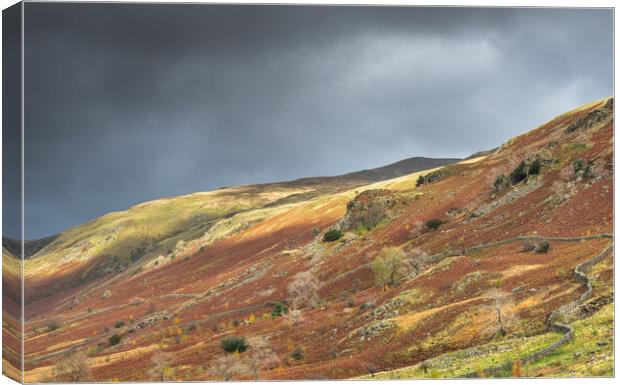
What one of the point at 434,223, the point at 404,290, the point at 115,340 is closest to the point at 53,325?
the point at 115,340

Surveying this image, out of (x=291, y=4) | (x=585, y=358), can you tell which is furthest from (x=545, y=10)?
(x=585, y=358)

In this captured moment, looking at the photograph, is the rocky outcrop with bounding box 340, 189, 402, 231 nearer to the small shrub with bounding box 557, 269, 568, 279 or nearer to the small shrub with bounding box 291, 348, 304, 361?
the small shrub with bounding box 557, 269, 568, 279

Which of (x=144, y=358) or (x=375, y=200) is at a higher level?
(x=375, y=200)

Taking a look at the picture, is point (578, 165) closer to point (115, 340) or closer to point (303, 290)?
point (303, 290)

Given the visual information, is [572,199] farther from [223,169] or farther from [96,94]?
[96,94]

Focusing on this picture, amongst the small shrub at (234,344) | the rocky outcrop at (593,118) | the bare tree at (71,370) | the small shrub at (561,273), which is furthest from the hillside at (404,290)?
the small shrub at (234,344)

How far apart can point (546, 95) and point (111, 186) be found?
2153cm

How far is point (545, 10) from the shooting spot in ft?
84.8

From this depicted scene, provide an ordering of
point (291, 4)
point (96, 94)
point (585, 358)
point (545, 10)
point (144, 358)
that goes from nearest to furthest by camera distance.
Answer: point (585, 358) → point (291, 4) → point (545, 10) → point (144, 358) → point (96, 94)

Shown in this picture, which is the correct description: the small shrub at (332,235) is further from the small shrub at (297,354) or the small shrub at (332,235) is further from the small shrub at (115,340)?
the small shrub at (297,354)

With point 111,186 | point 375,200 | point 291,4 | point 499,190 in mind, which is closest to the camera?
point 291,4

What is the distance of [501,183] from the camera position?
1604 inches

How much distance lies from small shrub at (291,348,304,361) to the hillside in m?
0.09

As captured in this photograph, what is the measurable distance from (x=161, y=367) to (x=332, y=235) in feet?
68.2
